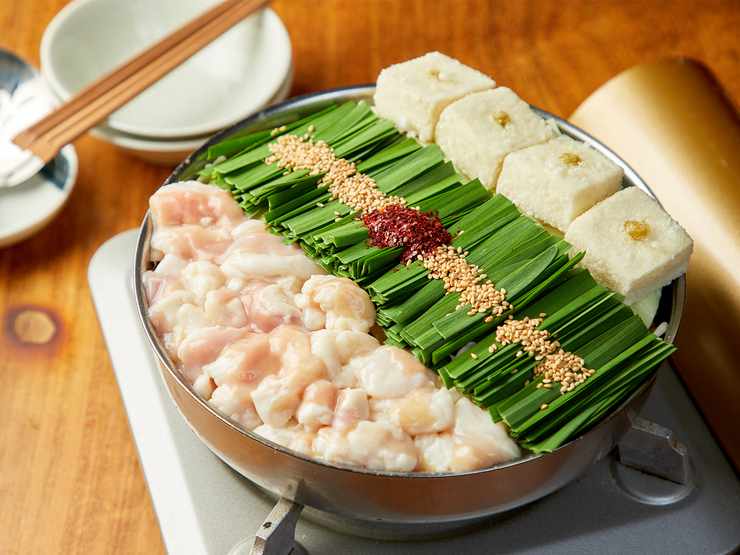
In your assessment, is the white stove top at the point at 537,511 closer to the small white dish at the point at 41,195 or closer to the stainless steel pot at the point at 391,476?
the stainless steel pot at the point at 391,476

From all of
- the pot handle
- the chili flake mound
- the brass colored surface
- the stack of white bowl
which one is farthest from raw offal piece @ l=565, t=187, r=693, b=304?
the stack of white bowl

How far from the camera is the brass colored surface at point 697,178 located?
2.07 metres

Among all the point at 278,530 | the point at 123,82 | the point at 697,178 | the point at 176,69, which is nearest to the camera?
the point at 278,530

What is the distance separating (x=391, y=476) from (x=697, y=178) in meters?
1.66

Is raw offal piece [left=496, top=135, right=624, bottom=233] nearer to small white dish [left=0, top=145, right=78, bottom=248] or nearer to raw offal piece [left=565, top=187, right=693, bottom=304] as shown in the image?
raw offal piece [left=565, top=187, right=693, bottom=304]

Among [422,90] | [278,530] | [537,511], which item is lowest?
[537,511]

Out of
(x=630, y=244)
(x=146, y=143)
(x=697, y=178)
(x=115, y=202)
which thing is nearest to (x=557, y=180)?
(x=630, y=244)

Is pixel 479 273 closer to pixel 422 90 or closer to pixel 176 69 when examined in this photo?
pixel 422 90

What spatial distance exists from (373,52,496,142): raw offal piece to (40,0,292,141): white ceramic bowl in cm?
83

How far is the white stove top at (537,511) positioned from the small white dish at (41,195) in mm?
1127

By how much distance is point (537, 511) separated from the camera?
1864 millimetres

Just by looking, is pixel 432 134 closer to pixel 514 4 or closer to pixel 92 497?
pixel 92 497

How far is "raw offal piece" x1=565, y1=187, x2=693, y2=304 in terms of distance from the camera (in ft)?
5.69

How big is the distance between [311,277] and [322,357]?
290 mm
